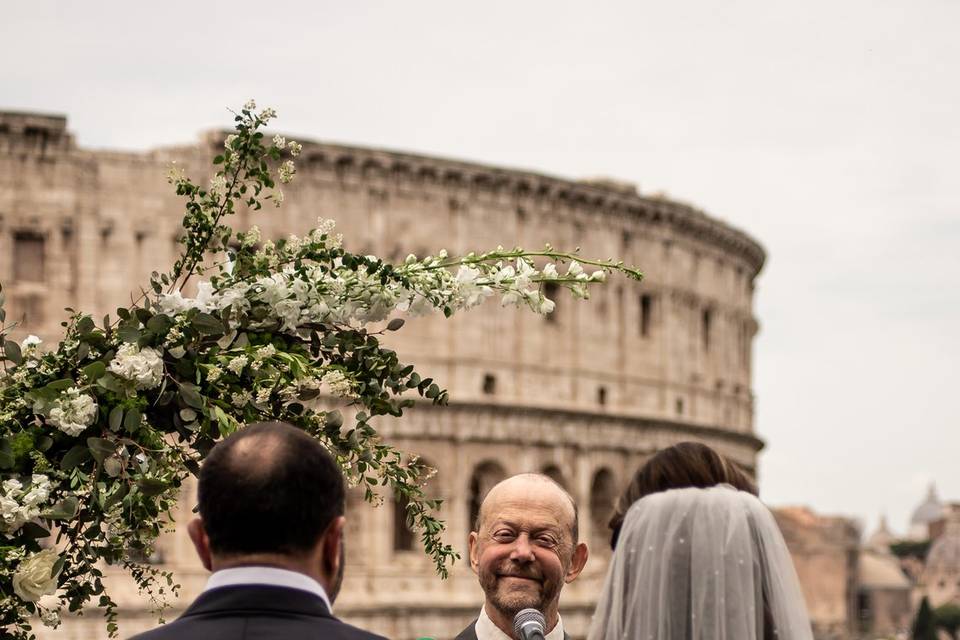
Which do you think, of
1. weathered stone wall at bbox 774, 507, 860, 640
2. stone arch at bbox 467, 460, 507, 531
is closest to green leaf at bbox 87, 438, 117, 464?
stone arch at bbox 467, 460, 507, 531

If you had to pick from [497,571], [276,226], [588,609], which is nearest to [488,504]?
[497,571]

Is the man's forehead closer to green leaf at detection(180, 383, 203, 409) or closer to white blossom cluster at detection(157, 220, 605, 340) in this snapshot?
white blossom cluster at detection(157, 220, 605, 340)

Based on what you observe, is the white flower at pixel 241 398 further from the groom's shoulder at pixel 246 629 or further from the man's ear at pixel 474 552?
the groom's shoulder at pixel 246 629

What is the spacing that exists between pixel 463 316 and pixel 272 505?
35669 mm

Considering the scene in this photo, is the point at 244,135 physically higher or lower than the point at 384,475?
higher

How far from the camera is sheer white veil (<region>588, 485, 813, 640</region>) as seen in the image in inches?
198

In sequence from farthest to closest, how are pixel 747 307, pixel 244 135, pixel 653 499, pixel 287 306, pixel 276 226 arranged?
pixel 747 307, pixel 276 226, pixel 244 135, pixel 287 306, pixel 653 499

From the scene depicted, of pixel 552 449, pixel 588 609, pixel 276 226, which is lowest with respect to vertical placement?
Result: pixel 588 609

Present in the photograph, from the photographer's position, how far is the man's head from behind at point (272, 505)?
356cm

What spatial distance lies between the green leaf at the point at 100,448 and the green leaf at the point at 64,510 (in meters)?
0.15

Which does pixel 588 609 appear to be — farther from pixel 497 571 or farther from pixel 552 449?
pixel 497 571

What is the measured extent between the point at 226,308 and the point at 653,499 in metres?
1.59

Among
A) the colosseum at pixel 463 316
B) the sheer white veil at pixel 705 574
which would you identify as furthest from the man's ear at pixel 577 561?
the colosseum at pixel 463 316

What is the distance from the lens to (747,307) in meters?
50.5
